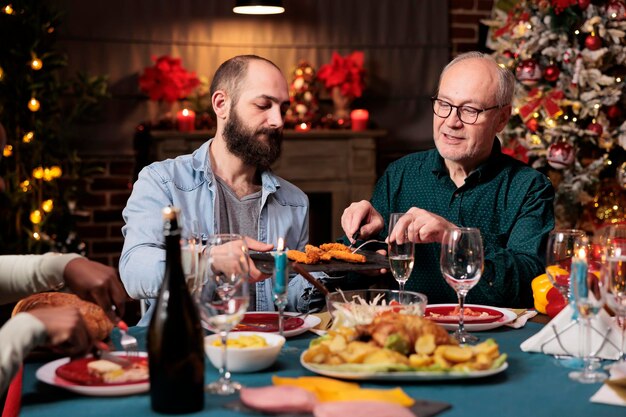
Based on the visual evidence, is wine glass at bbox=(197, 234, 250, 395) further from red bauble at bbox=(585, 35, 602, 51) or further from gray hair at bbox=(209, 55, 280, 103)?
red bauble at bbox=(585, 35, 602, 51)

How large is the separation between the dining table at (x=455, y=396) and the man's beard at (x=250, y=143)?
43.8 inches

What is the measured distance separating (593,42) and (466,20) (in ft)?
4.05

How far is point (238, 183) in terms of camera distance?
282cm

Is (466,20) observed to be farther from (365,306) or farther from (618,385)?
(618,385)

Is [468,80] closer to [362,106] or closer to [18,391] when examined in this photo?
[18,391]

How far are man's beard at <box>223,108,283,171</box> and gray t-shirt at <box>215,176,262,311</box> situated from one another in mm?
101

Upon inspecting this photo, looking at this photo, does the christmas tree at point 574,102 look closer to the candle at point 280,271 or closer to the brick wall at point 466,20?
the brick wall at point 466,20

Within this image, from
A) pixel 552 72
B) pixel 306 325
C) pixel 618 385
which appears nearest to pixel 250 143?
pixel 306 325

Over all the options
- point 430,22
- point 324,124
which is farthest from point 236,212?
point 430,22

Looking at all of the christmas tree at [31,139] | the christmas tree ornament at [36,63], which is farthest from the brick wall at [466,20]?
the christmas tree ornament at [36,63]

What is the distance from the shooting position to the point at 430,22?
20.1ft

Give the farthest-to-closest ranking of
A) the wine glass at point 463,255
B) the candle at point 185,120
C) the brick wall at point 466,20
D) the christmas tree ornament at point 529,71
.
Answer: the brick wall at point 466,20 → the candle at point 185,120 → the christmas tree ornament at point 529,71 → the wine glass at point 463,255

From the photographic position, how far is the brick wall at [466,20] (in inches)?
244

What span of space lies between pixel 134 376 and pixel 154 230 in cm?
104
